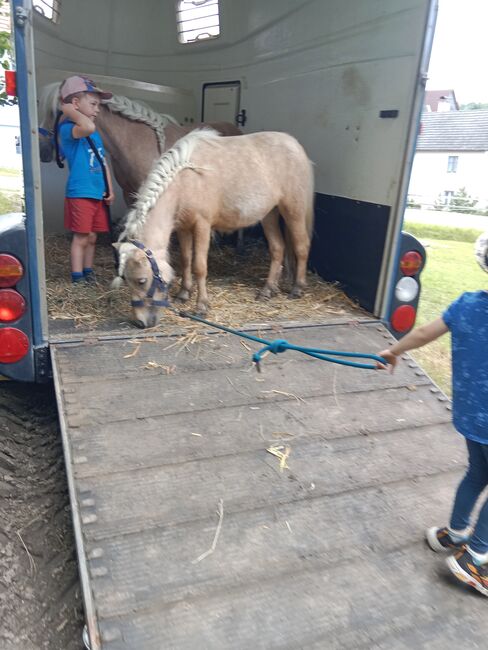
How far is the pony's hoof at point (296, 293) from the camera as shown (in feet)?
14.1

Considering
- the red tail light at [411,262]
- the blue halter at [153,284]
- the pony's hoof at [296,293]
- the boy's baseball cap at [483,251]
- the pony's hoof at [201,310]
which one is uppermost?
the boy's baseball cap at [483,251]

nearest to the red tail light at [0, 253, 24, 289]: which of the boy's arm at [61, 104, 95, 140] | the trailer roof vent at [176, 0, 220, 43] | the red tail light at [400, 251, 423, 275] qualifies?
the boy's arm at [61, 104, 95, 140]

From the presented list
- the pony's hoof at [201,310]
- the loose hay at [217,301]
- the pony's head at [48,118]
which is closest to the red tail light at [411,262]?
the loose hay at [217,301]

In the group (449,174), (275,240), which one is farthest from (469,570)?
(449,174)

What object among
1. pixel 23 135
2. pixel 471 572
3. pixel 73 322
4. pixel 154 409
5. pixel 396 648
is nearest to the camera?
pixel 396 648

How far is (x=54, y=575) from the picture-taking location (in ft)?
6.91

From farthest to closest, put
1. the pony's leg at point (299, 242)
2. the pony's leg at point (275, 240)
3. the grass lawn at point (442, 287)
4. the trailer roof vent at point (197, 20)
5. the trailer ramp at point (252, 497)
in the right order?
the trailer roof vent at point (197, 20)
the grass lawn at point (442, 287)
the pony's leg at point (275, 240)
the pony's leg at point (299, 242)
the trailer ramp at point (252, 497)

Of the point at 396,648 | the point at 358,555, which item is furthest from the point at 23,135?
the point at 396,648

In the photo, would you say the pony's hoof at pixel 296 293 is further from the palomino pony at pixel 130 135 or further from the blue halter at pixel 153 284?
the palomino pony at pixel 130 135

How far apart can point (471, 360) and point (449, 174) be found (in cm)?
3734

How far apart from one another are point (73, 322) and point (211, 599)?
6.79 ft

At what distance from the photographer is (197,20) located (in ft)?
19.5

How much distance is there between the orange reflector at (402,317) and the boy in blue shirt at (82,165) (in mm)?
2340

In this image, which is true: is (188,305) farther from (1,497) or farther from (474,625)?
(474,625)
